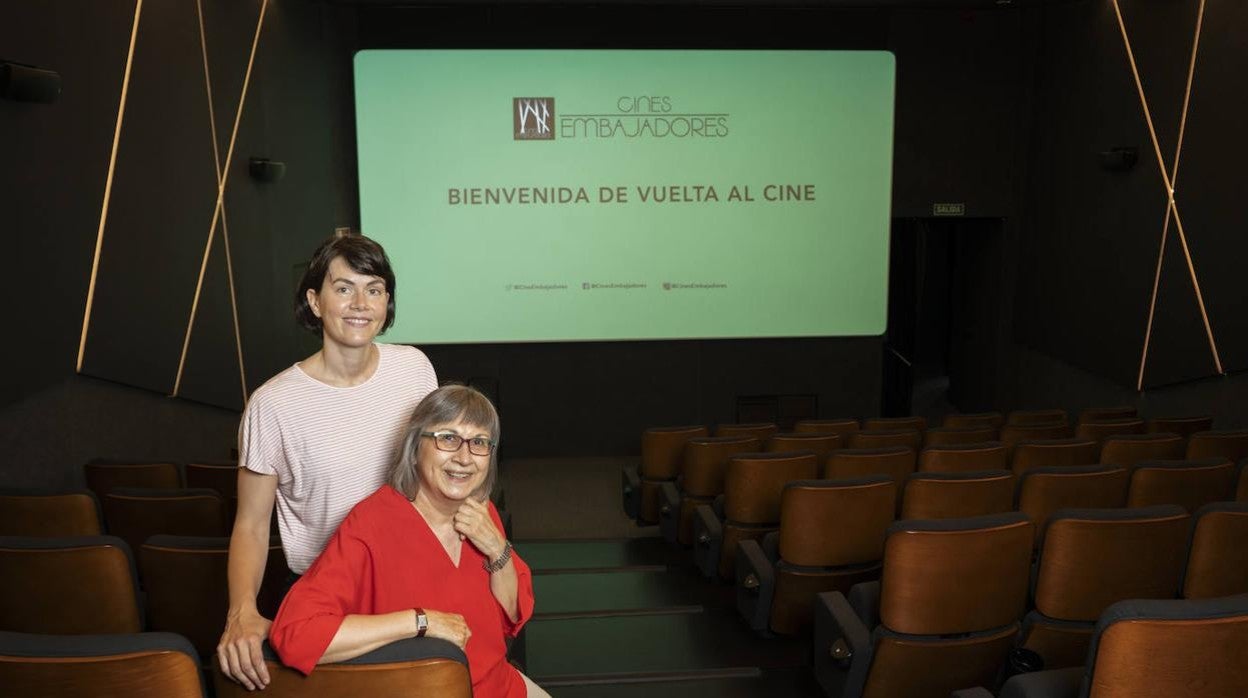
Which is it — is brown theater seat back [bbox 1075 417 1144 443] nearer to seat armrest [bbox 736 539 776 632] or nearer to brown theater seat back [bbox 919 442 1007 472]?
brown theater seat back [bbox 919 442 1007 472]

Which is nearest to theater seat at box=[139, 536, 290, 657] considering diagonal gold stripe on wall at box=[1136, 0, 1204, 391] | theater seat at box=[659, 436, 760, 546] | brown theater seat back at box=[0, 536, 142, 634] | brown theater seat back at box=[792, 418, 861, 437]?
brown theater seat back at box=[0, 536, 142, 634]

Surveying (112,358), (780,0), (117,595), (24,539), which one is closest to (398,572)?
(117,595)

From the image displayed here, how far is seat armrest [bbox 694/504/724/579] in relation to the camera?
426 centimetres

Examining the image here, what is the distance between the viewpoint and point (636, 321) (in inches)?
341

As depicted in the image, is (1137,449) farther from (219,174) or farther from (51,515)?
(219,174)

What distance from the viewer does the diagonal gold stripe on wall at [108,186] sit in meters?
4.59

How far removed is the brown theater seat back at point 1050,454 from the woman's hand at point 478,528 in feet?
10.6

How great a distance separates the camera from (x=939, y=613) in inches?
97.9

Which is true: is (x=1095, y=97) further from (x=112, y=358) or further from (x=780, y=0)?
(x=112, y=358)

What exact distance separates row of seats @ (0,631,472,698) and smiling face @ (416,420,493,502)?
0.33 meters

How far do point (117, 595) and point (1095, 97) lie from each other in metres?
7.92

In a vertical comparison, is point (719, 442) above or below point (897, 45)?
below

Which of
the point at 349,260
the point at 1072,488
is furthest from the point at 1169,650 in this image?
the point at 1072,488

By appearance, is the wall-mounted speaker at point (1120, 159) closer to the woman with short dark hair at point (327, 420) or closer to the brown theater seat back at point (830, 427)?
the brown theater seat back at point (830, 427)
